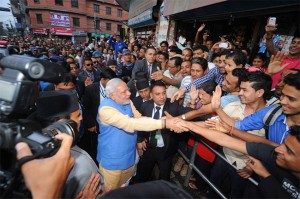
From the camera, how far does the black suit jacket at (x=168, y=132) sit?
284 centimetres

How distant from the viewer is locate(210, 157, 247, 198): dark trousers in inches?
97.1

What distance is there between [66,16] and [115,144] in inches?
1637

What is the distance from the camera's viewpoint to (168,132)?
283cm

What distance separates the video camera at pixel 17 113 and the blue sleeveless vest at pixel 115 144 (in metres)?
1.47

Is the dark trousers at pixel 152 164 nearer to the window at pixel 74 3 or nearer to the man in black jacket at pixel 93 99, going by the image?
the man in black jacket at pixel 93 99

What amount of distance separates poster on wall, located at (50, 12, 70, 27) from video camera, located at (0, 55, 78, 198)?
4132 cm

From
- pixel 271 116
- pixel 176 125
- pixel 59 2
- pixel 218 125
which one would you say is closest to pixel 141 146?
pixel 176 125

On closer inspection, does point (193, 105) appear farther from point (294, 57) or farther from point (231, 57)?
point (294, 57)

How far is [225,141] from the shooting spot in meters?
2.03

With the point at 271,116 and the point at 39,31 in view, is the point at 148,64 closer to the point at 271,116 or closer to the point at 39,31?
the point at 271,116

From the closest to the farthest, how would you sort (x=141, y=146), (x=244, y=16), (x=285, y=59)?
(x=141, y=146) → (x=285, y=59) → (x=244, y=16)

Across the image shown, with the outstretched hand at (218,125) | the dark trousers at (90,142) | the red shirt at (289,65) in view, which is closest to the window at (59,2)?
the dark trousers at (90,142)

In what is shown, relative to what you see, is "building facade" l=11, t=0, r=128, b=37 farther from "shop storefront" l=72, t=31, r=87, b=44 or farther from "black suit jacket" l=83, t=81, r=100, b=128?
"black suit jacket" l=83, t=81, r=100, b=128

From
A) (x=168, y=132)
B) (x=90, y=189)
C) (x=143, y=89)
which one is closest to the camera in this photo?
(x=90, y=189)
